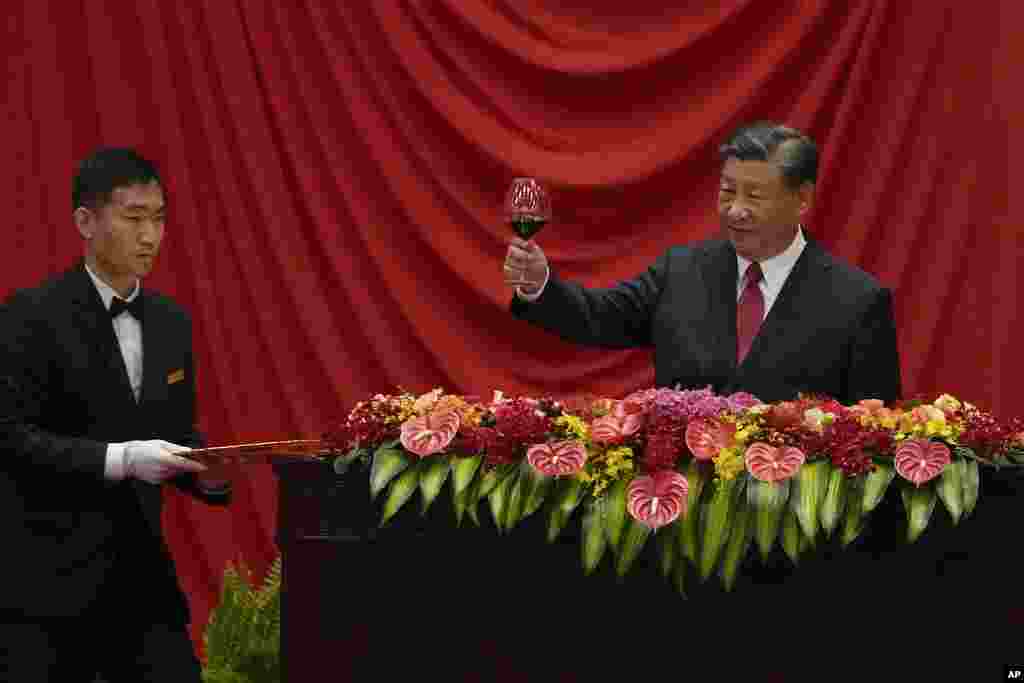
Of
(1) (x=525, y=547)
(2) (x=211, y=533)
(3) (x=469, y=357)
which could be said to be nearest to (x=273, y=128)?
(3) (x=469, y=357)

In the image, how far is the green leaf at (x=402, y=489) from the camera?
2.38m

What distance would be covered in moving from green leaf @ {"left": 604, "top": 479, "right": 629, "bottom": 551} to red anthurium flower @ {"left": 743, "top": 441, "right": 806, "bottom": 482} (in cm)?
21

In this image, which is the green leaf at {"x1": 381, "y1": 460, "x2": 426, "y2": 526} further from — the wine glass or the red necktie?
the red necktie

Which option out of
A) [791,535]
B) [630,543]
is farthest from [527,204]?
[791,535]

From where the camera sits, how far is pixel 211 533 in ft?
14.9

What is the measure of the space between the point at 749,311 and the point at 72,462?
150 centimetres

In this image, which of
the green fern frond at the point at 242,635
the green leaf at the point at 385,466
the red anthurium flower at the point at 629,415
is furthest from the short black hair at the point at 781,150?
the green fern frond at the point at 242,635

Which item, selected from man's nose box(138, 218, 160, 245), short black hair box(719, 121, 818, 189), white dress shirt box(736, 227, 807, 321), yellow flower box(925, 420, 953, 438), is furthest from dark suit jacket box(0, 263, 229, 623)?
yellow flower box(925, 420, 953, 438)

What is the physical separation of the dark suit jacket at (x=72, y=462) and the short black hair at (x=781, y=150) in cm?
139

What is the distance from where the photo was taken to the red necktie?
316cm

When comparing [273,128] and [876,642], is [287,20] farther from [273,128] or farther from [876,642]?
[876,642]

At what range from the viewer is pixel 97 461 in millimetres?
2926

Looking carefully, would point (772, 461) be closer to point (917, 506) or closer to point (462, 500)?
point (917, 506)

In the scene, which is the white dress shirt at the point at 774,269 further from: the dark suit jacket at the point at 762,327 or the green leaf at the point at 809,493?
the green leaf at the point at 809,493
